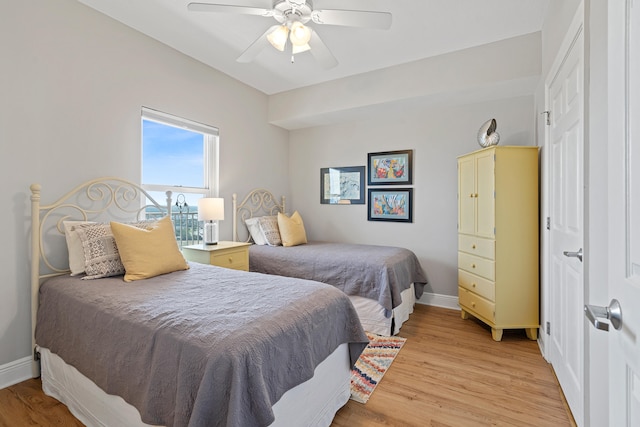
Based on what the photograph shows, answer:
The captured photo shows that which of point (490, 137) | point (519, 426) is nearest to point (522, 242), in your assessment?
point (490, 137)

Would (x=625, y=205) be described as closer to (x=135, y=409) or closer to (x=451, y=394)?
(x=451, y=394)

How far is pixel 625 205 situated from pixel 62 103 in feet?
10.1

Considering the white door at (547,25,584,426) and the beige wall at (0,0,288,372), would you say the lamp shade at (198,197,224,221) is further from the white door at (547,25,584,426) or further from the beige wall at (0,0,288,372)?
the white door at (547,25,584,426)

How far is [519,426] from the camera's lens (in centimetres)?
165

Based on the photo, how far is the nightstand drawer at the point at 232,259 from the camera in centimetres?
286

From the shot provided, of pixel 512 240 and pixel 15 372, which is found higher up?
pixel 512 240

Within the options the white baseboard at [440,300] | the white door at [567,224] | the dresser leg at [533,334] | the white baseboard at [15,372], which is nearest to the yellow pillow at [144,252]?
the white baseboard at [15,372]

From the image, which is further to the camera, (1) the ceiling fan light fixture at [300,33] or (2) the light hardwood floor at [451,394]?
(1) the ceiling fan light fixture at [300,33]

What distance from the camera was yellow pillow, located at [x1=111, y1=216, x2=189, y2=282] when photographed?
1996 millimetres

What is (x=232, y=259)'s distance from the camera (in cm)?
302

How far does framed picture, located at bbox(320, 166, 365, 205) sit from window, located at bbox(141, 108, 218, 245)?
1.55m

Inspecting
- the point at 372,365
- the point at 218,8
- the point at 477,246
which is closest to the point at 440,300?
the point at 477,246

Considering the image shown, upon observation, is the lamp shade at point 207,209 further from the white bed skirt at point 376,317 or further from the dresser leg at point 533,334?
the dresser leg at point 533,334

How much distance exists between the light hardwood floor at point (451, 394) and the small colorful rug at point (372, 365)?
49 mm
